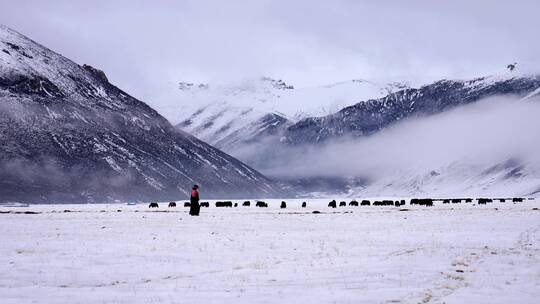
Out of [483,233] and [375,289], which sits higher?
[483,233]

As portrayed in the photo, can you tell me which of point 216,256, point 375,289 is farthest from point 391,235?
point 375,289

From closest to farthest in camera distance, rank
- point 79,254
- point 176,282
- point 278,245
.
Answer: point 176,282 < point 79,254 < point 278,245

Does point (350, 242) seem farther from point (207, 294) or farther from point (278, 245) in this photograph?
point (207, 294)

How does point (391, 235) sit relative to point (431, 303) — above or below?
above

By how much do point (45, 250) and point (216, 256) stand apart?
7.05 m

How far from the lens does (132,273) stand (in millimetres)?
19281

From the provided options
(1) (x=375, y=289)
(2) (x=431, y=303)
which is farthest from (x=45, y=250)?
(2) (x=431, y=303)

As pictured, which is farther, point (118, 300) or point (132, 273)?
point (132, 273)

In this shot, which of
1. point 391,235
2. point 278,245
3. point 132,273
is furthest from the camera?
point 391,235

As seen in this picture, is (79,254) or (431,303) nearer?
(431,303)

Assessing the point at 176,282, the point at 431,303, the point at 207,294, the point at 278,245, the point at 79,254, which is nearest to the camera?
the point at 431,303

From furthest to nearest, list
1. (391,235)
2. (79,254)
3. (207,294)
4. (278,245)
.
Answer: (391,235)
(278,245)
(79,254)
(207,294)

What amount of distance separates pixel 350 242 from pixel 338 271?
927 centimetres

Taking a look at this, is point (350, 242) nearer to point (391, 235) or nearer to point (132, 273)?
point (391, 235)
